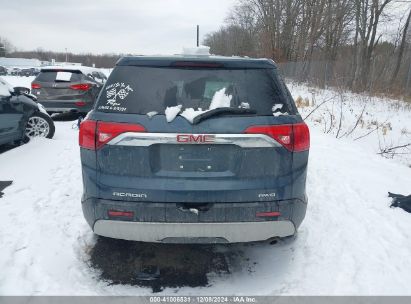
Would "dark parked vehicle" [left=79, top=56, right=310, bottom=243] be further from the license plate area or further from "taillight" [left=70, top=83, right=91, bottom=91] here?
"taillight" [left=70, top=83, right=91, bottom=91]

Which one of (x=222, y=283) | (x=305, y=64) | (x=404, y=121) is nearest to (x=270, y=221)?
(x=222, y=283)

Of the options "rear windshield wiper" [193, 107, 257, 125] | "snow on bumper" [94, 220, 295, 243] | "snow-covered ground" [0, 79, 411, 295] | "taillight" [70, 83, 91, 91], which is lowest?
"snow-covered ground" [0, 79, 411, 295]

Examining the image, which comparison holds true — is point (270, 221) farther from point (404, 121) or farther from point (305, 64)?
point (305, 64)

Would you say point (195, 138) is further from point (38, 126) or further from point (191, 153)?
point (38, 126)

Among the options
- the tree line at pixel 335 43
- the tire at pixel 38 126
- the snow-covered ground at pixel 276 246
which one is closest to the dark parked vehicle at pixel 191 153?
the snow-covered ground at pixel 276 246

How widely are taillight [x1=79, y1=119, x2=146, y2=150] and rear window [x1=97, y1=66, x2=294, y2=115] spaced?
0.41 ft

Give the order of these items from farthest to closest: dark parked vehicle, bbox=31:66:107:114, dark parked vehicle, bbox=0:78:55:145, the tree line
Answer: the tree line
dark parked vehicle, bbox=31:66:107:114
dark parked vehicle, bbox=0:78:55:145

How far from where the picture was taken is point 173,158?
8.85 feet

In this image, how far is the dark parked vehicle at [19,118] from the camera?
6.64 m

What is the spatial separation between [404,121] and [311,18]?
25630 mm

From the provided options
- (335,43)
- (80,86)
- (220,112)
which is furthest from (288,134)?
(335,43)

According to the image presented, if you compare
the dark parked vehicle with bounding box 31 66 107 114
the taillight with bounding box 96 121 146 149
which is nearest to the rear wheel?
the dark parked vehicle with bounding box 31 66 107 114

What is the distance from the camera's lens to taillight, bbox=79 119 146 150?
2.68 meters

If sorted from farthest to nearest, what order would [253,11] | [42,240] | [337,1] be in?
1. [253,11]
2. [337,1]
3. [42,240]
